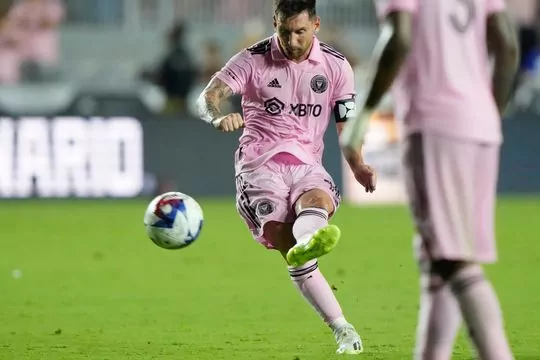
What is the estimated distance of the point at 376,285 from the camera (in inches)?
460

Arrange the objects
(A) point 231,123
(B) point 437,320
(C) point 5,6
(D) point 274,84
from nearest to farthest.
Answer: (B) point 437,320 < (A) point 231,123 < (D) point 274,84 < (C) point 5,6

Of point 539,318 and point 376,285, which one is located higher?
point 539,318

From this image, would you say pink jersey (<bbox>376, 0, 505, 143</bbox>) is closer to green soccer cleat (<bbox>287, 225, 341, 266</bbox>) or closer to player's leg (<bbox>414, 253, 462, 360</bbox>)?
player's leg (<bbox>414, 253, 462, 360</bbox>)

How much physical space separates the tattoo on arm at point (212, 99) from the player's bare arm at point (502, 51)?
2.13 metres

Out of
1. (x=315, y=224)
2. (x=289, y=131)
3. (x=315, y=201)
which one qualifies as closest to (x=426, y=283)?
(x=315, y=224)

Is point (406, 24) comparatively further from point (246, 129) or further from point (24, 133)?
point (24, 133)

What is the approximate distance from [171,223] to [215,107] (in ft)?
3.45

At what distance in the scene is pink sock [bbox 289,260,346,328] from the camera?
26.2 ft

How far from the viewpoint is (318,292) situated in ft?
26.1

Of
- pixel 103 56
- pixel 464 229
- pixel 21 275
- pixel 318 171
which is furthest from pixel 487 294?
pixel 103 56

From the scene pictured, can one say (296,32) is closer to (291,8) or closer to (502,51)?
(291,8)

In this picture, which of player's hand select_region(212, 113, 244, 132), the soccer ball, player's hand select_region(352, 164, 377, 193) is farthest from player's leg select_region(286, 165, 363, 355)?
the soccer ball

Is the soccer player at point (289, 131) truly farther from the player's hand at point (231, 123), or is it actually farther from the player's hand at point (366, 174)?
the player's hand at point (231, 123)

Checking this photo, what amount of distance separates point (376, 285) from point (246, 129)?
372cm
